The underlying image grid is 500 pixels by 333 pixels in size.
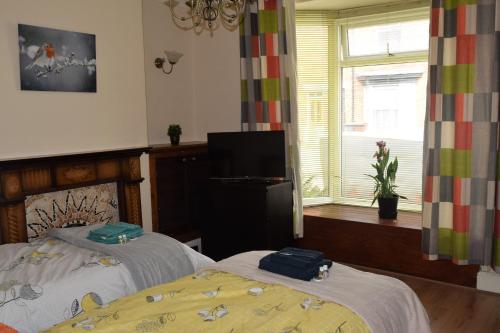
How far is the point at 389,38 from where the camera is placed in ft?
14.4

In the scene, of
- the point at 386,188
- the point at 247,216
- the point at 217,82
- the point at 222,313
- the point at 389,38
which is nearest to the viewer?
the point at 222,313

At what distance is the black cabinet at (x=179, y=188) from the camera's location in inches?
166

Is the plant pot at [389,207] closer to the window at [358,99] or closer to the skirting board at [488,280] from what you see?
the window at [358,99]

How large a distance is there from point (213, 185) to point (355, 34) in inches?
84.9

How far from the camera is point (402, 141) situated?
4.43 m

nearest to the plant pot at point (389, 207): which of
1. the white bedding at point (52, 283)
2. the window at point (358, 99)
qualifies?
the window at point (358, 99)

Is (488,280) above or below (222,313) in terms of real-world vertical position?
below

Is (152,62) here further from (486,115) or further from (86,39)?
(486,115)

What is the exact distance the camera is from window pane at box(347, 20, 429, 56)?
13.9 feet

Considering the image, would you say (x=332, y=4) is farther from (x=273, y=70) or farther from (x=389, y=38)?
(x=273, y=70)

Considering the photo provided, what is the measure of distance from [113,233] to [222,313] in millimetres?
1377

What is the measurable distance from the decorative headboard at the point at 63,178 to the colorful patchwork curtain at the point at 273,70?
4.07 feet

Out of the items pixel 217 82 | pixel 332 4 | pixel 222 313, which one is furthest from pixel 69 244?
pixel 332 4

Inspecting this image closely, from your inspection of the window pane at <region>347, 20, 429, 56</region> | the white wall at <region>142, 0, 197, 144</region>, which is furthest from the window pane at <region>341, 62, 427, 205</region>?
the white wall at <region>142, 0, 197, 144</region>
